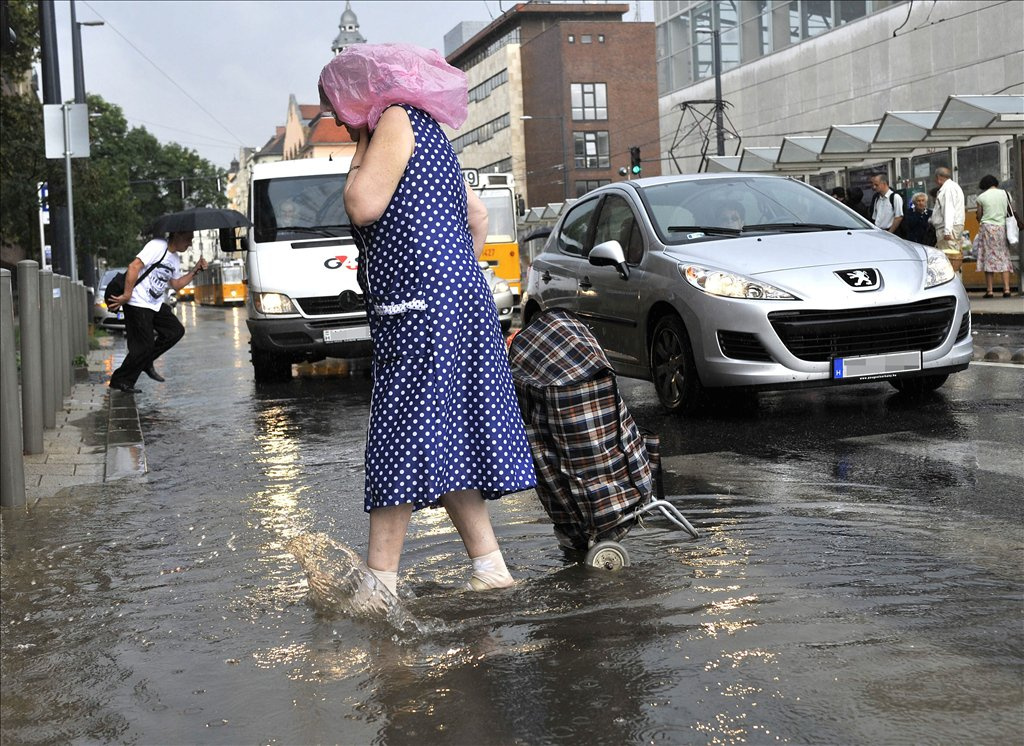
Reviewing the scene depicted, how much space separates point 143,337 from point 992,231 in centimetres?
1324

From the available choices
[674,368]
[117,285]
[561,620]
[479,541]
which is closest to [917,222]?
[117,285]

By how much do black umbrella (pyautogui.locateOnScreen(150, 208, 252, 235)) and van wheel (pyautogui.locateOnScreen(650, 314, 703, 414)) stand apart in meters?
6.50

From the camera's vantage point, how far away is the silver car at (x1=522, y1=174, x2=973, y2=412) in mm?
8641

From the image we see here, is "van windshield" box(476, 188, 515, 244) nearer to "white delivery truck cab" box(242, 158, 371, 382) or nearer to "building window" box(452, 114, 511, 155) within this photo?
"white delivery truck cab" box(242, 158, 371, 382)

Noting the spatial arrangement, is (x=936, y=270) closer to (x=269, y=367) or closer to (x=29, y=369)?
(x=29, y=369)

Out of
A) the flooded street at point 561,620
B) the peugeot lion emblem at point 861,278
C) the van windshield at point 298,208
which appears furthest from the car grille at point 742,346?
the van windshield at point 298,208

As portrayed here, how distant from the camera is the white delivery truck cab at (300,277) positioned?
14.5 m

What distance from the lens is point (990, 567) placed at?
461 centimetres

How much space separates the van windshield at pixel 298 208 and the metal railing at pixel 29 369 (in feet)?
7.76

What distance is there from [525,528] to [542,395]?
1.04 m

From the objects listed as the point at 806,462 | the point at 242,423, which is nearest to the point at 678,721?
A: the point at 806,462

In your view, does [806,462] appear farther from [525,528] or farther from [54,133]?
[54,133]

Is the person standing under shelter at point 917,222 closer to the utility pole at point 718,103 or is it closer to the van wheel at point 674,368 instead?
the van wheel at point 674,368

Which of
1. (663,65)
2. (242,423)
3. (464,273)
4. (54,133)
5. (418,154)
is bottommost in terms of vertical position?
(242,423)
